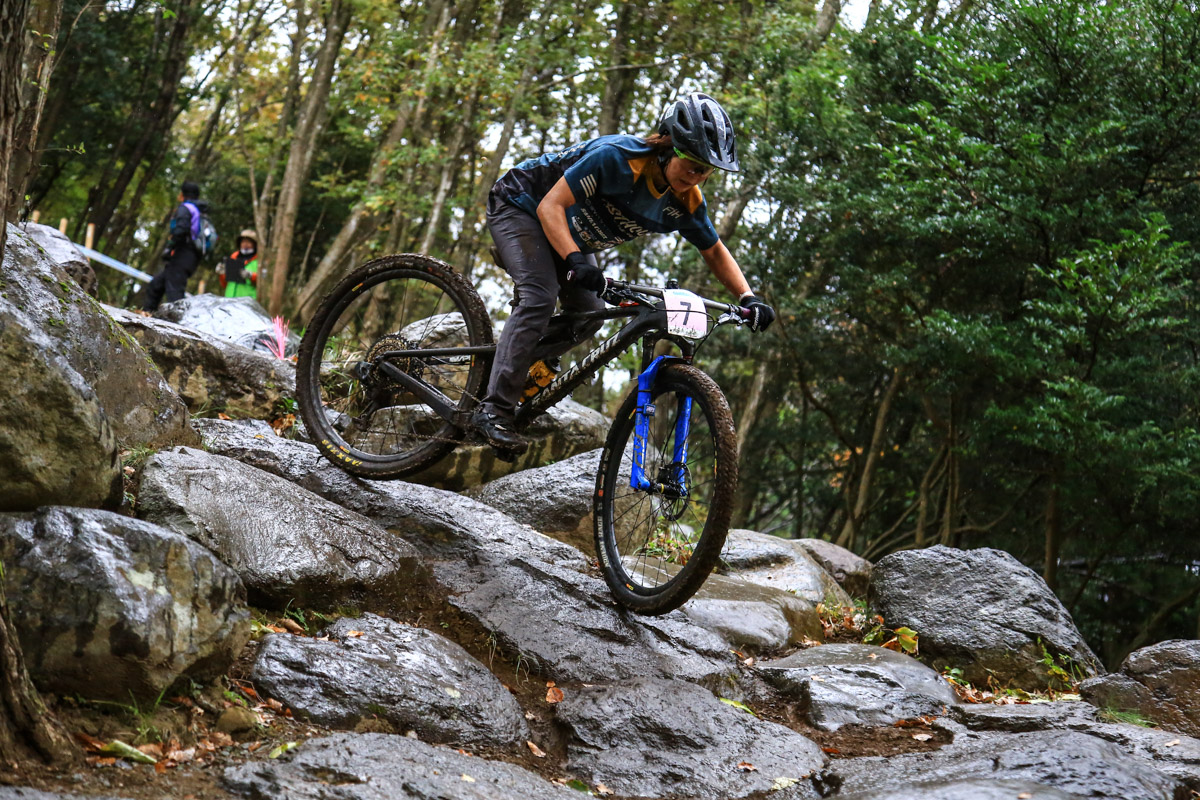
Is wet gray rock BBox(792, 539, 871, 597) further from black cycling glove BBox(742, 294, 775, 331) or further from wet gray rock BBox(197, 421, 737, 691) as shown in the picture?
black cycling glove BBox(742, 294, 775, 331)

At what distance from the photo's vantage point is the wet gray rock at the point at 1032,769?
3475 mm

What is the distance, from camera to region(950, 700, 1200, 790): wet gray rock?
13.8ft

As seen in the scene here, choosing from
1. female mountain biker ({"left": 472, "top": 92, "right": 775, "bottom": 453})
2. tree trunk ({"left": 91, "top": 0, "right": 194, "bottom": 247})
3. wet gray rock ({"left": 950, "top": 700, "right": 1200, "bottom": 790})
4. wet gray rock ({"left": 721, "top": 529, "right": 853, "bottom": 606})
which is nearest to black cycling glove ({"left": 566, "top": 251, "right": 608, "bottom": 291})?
A: female mountain biker ({"left": 472, "top": 92, "right": 775, "bottom": 453})

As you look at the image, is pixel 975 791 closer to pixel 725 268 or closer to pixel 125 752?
pixel 125 752

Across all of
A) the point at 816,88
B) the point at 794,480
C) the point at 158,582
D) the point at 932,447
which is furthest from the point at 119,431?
the point at 794,480

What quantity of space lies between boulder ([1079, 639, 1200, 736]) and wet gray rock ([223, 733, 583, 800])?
329 cm

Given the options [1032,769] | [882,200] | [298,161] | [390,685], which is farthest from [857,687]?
[298,161]

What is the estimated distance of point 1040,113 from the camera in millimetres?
13344

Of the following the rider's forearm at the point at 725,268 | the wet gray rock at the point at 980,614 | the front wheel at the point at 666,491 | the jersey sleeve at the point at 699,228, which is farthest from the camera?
the wet gray rock at the point at 980,614

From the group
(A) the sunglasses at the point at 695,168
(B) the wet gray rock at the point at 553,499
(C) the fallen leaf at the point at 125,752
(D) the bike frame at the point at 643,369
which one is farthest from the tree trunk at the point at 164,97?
(C) the fallen leaf at the point at 125,752

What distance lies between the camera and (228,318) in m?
11.2

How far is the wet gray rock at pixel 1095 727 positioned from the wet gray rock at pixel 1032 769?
8.8 inches

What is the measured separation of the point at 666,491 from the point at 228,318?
25.6 ft

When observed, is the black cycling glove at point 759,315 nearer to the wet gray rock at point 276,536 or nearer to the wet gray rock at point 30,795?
the wet gray rock at point 276,536
